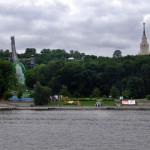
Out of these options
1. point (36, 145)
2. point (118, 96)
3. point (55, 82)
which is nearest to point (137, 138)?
point (36, 145)

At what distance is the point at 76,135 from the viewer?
53656mm

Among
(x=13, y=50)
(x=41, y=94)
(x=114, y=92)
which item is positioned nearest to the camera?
(x=41, y=94)

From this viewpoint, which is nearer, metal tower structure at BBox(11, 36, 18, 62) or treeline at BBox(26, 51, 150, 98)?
treeline at BBox(26, 51, 150, 98)

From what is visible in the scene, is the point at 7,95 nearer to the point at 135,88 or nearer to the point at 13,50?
the point at 135,88

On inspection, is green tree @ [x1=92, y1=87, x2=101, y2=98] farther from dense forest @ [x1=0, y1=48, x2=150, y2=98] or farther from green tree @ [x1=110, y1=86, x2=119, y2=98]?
green tree @ [x1=110, y1=86, x2=119, y2=98]

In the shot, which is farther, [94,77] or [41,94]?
[94,77]

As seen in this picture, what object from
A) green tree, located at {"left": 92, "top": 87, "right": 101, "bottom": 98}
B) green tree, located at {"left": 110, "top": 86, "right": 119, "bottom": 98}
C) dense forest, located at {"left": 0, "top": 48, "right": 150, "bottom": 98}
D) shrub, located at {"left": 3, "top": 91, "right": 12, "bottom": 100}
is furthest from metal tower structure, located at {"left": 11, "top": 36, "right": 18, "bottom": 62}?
green tree, located at {"left": 110, "top": 86, "right": 119, "bottom": 98}

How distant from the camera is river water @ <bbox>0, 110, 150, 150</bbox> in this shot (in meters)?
45.9

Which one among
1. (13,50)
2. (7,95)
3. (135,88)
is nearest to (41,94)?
(7,95)

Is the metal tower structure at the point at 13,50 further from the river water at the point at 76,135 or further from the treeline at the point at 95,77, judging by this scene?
the river water at the point at 76,135

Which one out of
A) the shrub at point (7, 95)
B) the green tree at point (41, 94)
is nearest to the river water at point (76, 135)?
the green tree at point (41, 94)

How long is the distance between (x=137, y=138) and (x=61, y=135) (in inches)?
292

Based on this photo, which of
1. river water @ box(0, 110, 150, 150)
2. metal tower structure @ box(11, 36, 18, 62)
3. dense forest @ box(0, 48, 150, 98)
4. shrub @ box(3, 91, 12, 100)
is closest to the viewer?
river water @ box(0, 110, 150, 150)

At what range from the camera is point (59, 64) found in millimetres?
136375
